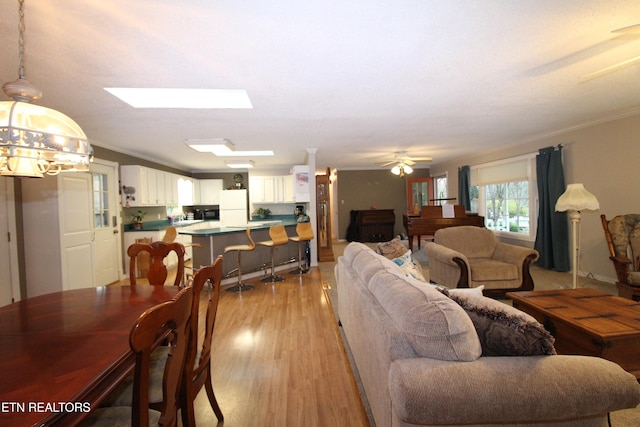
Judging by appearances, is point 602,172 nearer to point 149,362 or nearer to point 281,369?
point 281,369

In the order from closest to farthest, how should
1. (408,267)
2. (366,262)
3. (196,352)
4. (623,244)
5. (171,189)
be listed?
1. (196,352)
2. (366,262)
3. (408,267)
4. (623,244)
5. (171,189)

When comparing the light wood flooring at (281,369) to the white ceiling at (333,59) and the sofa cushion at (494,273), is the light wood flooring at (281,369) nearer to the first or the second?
the sofa cushion at (494,273)

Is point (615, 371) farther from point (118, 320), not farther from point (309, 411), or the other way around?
point (118, 320)

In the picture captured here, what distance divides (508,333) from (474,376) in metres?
0.27

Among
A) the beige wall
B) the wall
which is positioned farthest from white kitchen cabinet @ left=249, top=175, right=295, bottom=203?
the beige wall

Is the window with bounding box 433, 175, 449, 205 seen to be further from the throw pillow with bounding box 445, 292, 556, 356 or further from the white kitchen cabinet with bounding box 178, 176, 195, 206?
the throw pillow with bounding box 445, 292, 556, 356

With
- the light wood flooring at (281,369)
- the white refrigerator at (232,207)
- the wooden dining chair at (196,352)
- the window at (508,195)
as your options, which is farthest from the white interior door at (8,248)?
the window at (508,195)

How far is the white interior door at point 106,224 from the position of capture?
190 inches

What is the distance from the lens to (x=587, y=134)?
457 cm

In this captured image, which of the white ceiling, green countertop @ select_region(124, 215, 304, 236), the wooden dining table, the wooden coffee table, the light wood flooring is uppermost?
the white ceiling

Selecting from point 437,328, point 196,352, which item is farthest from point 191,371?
point 437,328

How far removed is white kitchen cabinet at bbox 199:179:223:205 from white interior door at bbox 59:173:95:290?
3.86m

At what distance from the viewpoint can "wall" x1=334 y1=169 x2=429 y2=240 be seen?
9500 millimetres

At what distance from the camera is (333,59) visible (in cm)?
230
